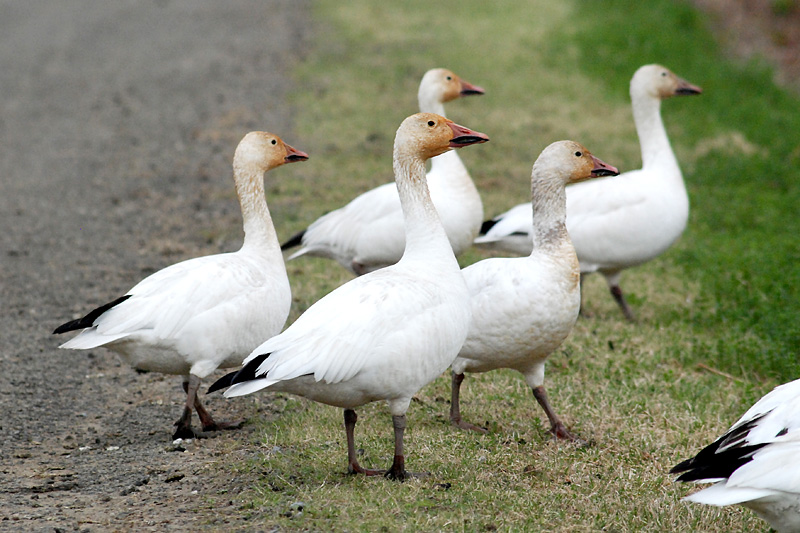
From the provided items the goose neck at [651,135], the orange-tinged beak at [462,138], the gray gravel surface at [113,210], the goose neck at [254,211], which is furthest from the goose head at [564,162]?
the goose neck at [651,135]

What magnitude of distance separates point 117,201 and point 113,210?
0.74 ft

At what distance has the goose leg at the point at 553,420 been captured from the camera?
→ 15.7 feet

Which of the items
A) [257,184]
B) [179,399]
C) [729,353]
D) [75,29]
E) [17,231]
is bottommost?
[729,353]

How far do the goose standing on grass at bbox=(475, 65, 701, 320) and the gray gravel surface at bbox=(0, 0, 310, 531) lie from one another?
2.38m

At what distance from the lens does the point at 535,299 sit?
464 cm

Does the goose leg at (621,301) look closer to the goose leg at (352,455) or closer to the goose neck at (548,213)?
the goose neck at (548,213)

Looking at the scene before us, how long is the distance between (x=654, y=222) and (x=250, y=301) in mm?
3424

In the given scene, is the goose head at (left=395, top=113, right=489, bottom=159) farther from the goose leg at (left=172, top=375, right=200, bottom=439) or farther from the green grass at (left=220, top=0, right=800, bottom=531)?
the goose leg at (left=172, top=375, right=200, bottom=439)

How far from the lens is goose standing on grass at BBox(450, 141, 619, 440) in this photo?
4656 millimetres

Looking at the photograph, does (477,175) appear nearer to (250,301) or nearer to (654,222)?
(654,222)

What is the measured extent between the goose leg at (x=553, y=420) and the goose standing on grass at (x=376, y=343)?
0.90 metres

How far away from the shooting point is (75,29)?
15953mm

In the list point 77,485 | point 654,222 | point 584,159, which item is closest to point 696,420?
point 584,159

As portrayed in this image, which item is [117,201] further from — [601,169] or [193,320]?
[601,169]
